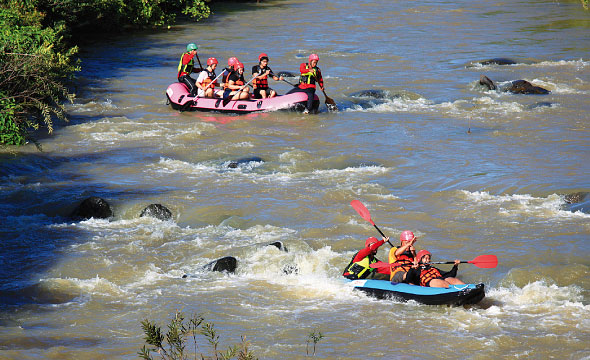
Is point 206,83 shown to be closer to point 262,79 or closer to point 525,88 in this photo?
point 262,79

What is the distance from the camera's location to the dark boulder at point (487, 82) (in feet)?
54.9

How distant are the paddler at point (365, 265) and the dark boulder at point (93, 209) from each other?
371cm

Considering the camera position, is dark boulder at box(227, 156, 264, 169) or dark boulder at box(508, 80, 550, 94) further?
dark boulder at box(508, 80, 550, 94)

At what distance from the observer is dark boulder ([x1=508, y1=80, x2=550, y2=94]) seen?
53.6ft

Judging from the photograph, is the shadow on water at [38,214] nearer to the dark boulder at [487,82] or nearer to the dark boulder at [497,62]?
the dark boulder at [487,82]

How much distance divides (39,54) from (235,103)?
4.19 metres

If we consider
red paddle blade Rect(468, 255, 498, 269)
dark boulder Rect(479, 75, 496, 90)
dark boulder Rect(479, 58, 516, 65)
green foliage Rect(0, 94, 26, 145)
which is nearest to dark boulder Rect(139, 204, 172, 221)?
green foliage Rect(0, 94, 26, 145)

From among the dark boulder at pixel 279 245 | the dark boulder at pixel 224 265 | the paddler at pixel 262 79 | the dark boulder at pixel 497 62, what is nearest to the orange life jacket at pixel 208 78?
the paddler at pixel 262 79

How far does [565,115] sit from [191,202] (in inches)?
307

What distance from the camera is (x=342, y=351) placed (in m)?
6.73

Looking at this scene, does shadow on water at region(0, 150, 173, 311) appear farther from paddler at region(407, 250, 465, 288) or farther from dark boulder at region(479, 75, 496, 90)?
dark boulder at region(479, 75, 496, 90)

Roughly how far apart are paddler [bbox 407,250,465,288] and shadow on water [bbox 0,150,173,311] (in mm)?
3510

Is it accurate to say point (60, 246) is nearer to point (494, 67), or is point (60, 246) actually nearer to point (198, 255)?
point (198, 255)

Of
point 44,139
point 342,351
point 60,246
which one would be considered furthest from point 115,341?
point 44,139
